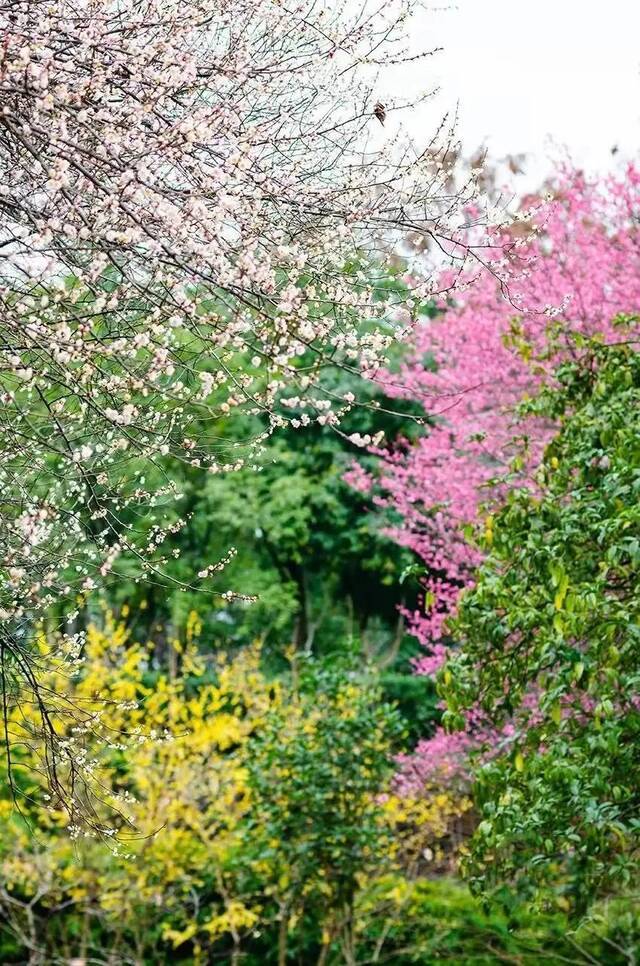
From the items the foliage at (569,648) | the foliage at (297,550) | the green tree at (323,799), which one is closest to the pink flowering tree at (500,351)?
the green tree at (323,799)

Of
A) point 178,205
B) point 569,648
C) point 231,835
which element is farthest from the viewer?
point 231,835

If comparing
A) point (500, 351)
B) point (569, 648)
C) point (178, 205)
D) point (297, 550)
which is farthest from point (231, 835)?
point (297, 550)

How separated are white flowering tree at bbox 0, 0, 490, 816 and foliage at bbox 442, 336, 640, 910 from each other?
4.68 ft

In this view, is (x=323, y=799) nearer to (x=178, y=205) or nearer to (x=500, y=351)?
(x=500, y=351)

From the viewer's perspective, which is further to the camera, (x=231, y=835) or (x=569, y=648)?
(x=231, y=835)

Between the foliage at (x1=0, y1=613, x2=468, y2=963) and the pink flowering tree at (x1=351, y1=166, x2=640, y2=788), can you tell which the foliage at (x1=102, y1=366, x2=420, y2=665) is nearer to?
the pink flowering tree at (x1=351, y1=166, x2=640, y2=788)

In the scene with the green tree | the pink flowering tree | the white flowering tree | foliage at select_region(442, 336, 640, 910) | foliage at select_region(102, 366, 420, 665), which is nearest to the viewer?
the white flowering tree

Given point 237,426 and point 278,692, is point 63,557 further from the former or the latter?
point 237,426

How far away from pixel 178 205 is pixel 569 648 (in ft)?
7.68

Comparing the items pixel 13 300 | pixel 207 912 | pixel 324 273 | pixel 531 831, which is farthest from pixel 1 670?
pixel 207 912

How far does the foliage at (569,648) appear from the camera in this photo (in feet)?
15.4

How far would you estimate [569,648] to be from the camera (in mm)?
4742

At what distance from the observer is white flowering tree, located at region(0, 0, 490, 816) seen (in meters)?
3.18

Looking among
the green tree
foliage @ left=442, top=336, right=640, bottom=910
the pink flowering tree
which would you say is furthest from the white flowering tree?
the green tree
